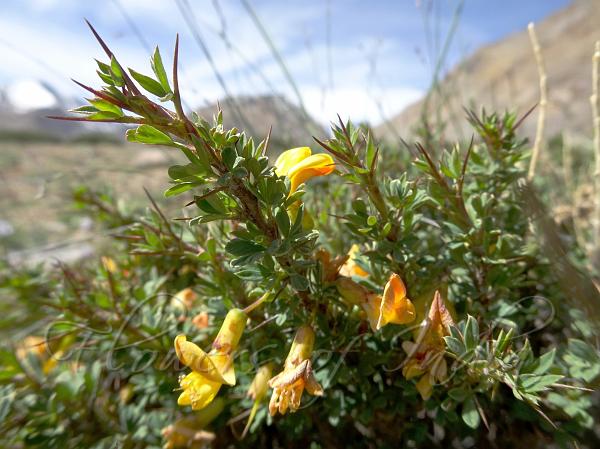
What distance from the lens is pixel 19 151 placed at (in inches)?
592

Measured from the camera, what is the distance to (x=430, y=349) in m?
0.72

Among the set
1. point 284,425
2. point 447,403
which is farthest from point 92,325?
point 447,403

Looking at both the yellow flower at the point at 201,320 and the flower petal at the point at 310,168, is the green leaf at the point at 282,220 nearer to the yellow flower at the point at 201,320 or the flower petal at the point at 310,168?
the flower petal at the point at 310,168

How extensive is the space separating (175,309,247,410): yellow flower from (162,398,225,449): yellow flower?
23 cm

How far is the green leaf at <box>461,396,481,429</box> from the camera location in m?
0.71

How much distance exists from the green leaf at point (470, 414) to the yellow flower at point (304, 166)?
42 centimetres

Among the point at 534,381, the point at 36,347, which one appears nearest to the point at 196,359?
the point at 534,381

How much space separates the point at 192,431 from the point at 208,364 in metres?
0.30

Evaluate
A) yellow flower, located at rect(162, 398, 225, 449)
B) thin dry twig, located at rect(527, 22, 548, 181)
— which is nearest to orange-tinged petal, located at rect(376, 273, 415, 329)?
yellow flower, located at rect(162, 398, 225, 449)

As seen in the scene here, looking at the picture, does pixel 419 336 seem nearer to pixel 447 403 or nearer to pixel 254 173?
pixel 447 403

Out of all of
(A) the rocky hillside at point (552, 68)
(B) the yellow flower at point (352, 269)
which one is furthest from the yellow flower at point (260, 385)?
(A) the rocky hillside at point (552, 68)

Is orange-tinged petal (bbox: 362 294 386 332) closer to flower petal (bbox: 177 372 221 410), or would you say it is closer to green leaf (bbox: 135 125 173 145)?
flower petal (bbox: 177 372 221 410)

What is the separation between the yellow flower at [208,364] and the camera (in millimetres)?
684

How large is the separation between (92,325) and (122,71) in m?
0.67
